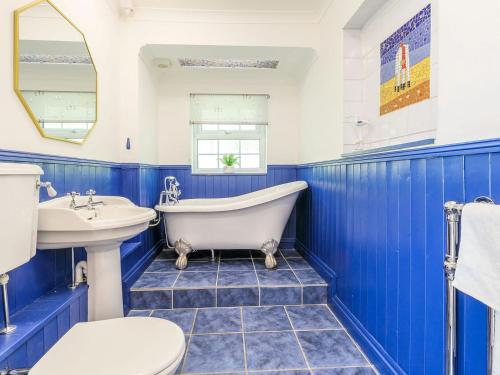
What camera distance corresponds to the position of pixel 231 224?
245 cm

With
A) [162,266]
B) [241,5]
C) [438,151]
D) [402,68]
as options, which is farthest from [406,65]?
[162,266]

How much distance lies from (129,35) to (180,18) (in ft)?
1.59

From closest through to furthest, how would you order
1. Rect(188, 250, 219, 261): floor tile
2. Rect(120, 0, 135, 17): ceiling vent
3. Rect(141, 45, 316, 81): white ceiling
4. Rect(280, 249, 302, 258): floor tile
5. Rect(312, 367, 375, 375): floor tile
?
1. Rect(312, 367, 375, 375): floor tile
2. Rect(120, 0, 135, 17): ceiling vent
3. Rect(141, 45, 316, 81): white ceiling
4. Rect(188, 250, 219, 261): floor tile
5. Rect(280, 249, 302, 258): floor tile

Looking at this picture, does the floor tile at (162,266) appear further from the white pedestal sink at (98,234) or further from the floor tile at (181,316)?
the white pedestal sink at (98,234)

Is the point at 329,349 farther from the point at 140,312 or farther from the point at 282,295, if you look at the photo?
the point at 140,312

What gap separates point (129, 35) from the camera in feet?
8.32

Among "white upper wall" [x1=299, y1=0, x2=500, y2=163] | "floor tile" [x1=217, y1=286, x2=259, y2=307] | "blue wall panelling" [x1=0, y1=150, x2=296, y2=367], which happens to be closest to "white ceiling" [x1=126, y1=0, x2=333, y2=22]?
"white upper wall" [x1=299, y1=0, x2=500, y2=163]

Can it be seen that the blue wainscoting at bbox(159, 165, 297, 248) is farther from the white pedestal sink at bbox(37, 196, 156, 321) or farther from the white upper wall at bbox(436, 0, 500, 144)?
the white upper wall at bbox(436, 0, 500, 144)

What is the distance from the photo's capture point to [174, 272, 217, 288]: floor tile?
6.90 feet

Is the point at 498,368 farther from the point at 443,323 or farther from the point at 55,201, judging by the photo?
the point at 55,201

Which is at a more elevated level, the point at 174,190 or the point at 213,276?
the point at 174,190

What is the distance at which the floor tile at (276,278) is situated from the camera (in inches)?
84.3

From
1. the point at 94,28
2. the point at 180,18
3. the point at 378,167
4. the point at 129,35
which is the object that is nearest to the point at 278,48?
the point at 180,18

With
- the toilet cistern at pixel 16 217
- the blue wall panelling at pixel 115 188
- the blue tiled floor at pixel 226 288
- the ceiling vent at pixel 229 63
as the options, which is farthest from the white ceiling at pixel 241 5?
the blue tiled floor at pixel 226 288
